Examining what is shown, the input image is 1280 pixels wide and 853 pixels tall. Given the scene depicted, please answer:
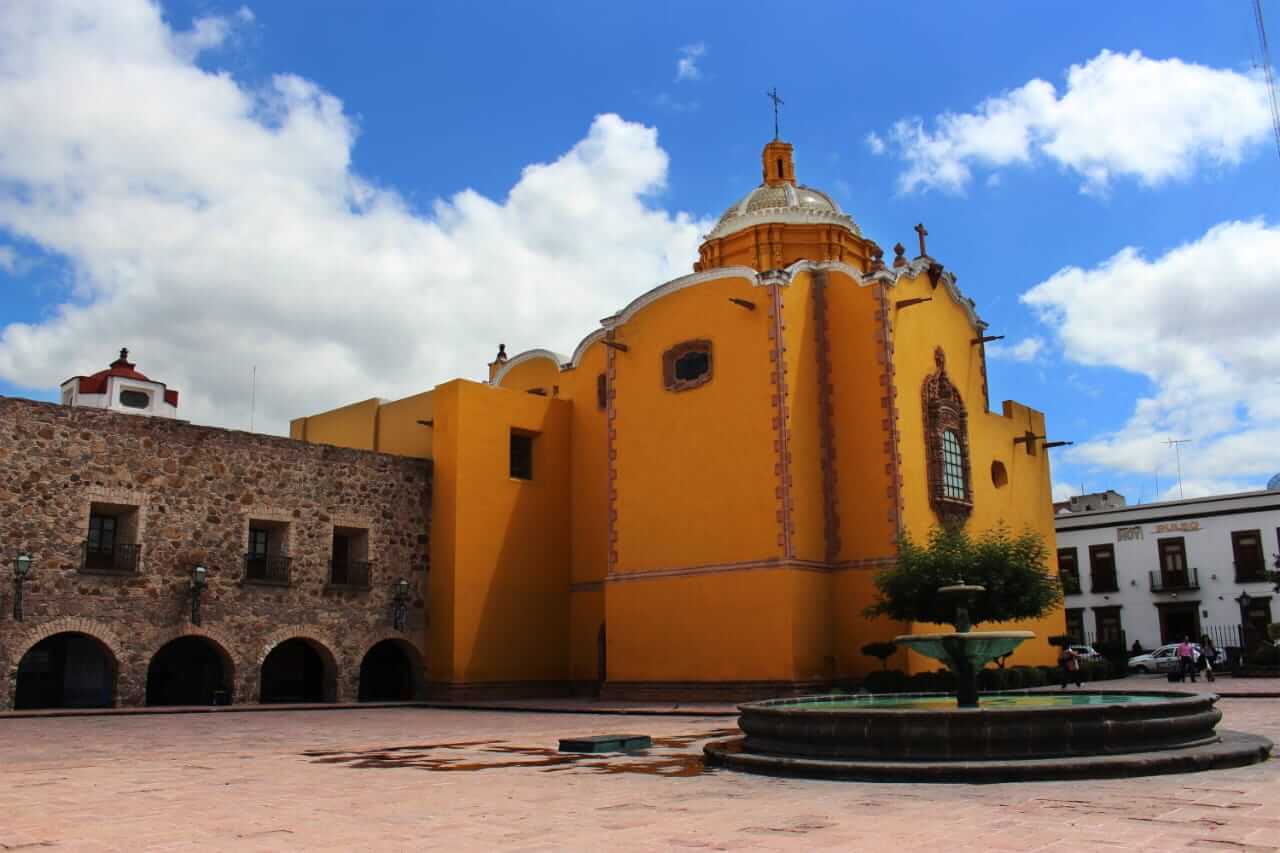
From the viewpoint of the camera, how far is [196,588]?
19.0m

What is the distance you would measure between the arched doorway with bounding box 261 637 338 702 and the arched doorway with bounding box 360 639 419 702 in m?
0.91

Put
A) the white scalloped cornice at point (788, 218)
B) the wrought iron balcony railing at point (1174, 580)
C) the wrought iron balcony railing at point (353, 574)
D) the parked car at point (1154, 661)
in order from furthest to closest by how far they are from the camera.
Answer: the wrought iron balcony railing at point (1174, 580) < the parked car at point (1154, 661) < the white scalloped cornice at point (788, 218) < the wrought iron balcony railing at point (353, 574)

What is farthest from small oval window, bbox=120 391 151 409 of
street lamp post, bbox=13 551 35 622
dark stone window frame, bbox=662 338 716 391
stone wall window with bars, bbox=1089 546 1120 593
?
stone wall window with bars, bbox=1089 546 1120 593

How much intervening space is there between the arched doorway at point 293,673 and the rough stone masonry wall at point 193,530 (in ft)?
5.26

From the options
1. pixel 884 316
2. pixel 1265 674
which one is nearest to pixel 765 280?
pixel 884 316

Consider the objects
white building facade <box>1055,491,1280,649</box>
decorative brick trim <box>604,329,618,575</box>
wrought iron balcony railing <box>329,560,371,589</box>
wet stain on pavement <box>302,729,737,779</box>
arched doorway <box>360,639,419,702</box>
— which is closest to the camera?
wet stain on pavement <box>302,729,737,779</box>

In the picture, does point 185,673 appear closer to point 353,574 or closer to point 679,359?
point 353,574

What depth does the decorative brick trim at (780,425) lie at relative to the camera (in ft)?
63.1

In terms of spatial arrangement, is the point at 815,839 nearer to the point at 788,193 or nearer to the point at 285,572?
the point at 285,572

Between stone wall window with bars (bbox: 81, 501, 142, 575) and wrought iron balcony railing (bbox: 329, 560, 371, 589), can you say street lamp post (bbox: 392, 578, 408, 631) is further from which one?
stone wall window with bars (bbox: 81, 501, 142, 575)

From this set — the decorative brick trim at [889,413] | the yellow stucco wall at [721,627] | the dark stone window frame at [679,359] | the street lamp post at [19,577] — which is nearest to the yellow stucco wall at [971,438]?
the decorative brick trim at [889,413]

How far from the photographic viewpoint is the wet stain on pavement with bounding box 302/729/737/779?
9.05 meters

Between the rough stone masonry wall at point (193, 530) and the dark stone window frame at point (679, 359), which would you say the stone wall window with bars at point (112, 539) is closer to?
the rough stone masonry wall at point (193, 530)

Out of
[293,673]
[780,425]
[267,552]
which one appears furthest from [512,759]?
[293,673]
